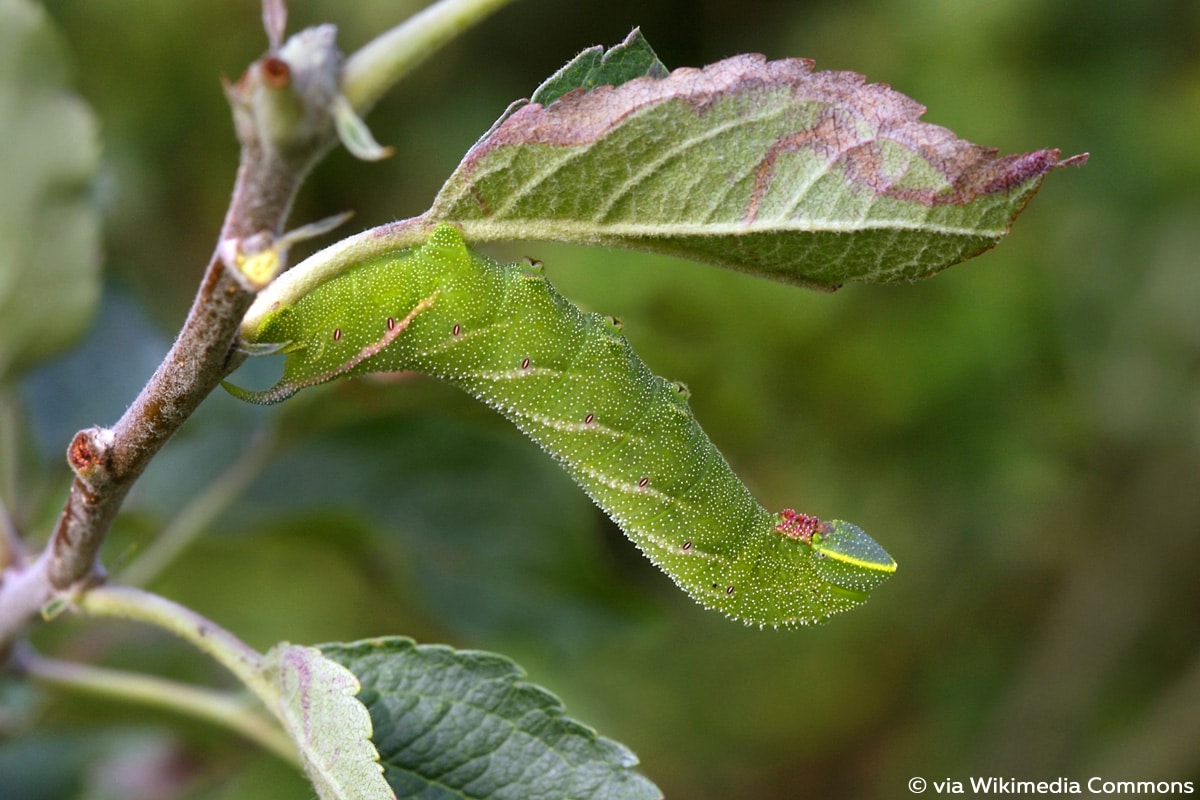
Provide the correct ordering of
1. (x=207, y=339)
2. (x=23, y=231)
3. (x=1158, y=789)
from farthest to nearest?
(x=1158, y=789)
(x=23, y=231)
(x=207, y=339)

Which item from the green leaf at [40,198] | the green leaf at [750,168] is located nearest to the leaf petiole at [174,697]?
the green leaf at [40,198]

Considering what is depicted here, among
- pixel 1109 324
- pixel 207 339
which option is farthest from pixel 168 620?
pixel 1109 324

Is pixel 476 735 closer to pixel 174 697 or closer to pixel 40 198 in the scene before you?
pixel 174 697

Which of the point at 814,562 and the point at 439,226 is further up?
the point at 439,226

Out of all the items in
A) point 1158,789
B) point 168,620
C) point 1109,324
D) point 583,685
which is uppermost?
point 168,620

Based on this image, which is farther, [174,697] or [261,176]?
[174,697]

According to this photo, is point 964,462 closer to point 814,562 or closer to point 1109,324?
point 1109,324

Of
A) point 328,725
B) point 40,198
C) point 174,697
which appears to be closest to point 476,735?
point 328,725
